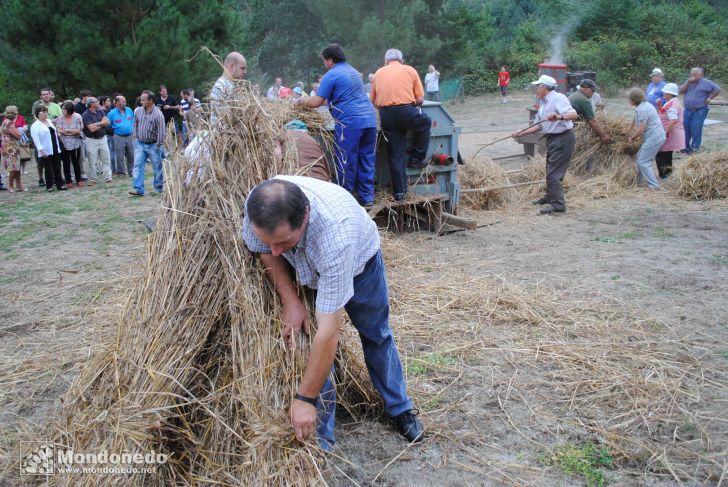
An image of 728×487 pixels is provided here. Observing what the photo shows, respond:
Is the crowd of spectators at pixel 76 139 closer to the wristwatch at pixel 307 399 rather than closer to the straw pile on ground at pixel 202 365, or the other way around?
the straw pile on ground at pixel 202 365

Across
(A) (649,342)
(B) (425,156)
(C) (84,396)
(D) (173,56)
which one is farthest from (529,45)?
(C) (84,396)

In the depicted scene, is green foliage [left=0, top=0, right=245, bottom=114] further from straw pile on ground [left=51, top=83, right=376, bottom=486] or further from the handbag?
straw pile on ground [left=51, top=83, right=376, bottom=486]

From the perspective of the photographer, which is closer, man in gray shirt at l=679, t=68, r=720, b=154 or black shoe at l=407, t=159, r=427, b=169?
black shoe at l=407, t=159, r=427, b=169

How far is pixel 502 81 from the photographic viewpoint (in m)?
30.3

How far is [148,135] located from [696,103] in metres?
10.6

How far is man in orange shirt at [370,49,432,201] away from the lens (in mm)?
7504

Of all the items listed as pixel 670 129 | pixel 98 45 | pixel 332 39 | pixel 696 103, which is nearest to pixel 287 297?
pixel 670 129

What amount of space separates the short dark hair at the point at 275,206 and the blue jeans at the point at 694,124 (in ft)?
40.9

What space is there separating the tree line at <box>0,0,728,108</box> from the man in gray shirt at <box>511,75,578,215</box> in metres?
11.5

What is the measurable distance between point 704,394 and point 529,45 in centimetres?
3619

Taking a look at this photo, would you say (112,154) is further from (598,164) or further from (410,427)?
(410,427)

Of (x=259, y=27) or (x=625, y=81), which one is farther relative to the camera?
(x=259, y=27)

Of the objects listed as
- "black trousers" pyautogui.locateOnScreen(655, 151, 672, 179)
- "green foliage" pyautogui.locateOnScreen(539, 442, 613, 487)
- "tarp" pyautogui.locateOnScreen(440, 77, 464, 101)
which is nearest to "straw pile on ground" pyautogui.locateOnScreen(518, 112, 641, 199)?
"black trousers" pyautogui.locateOnScreen(655, 151, 672, 179)

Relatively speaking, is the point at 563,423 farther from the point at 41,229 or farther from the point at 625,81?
the point at 625,81
